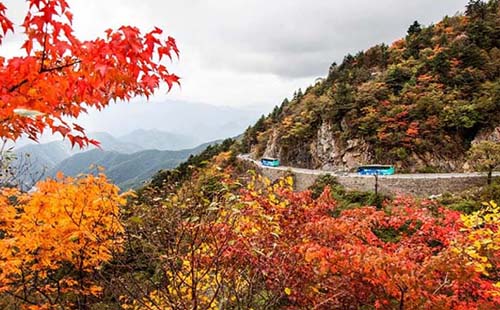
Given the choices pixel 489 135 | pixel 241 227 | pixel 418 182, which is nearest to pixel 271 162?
pixel 418 182

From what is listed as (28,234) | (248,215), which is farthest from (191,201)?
(28,234)

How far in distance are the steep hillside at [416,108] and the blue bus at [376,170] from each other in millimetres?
1313

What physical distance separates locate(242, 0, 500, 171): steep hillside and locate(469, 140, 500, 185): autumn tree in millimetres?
2661

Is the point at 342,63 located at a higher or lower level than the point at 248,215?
higher

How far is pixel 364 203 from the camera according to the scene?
48.0 ft

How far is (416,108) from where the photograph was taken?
1778 centimetres

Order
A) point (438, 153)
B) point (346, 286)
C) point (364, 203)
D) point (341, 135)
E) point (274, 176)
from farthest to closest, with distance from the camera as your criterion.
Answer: point (274, 176) < point (341, 135) < point (438, 153) < point (364, 203) < point (346, 286)

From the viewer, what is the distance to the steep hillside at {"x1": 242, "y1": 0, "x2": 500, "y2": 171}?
16.8 m

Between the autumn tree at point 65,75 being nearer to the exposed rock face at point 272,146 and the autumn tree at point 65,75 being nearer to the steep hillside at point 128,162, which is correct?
the exposed rock face at point 272,146

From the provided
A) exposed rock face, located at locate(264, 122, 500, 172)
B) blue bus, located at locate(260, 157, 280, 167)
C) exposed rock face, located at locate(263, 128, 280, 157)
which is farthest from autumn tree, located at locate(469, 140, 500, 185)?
exposed rock face, located at locate(263, 128, 280, 157)

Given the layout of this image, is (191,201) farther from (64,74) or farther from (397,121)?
(397,121)

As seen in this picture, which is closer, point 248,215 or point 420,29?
point 248,215

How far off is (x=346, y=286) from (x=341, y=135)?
1507 cm

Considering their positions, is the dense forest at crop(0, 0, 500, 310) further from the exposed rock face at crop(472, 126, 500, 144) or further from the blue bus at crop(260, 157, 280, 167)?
the blue bus at crop(260, 157, 280, 167)
